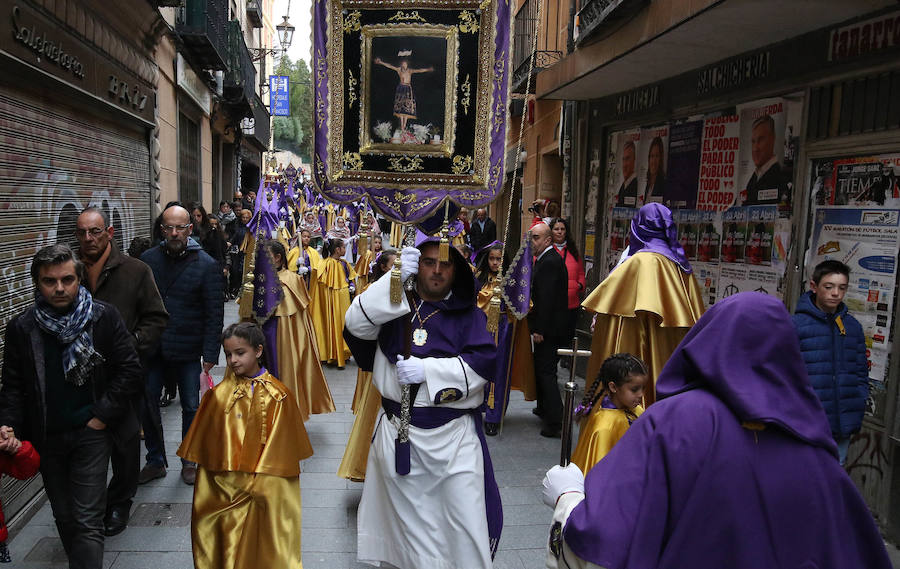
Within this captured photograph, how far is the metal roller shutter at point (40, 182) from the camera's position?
4.94 meters

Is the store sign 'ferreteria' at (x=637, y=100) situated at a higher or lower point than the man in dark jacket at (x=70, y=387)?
higher

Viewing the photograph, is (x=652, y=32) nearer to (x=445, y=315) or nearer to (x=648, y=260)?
(x=648, y=260)

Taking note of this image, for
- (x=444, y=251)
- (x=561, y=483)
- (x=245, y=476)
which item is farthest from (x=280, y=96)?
(x=561, y=483)

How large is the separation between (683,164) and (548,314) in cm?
260

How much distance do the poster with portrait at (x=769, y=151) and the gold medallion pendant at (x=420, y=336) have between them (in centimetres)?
394

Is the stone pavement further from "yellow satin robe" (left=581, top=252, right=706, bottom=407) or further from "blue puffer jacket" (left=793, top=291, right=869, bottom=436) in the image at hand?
"blue puffer jacket" (left=793, top=291, right=869, bottom=436)

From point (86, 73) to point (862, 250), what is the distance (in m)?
7.04

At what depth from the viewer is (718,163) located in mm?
7184

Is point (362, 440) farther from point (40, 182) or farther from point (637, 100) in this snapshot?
point (637, 100)

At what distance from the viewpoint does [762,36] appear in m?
5.96

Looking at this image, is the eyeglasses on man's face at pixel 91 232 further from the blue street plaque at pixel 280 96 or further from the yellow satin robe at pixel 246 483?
the blue street plaque at pixel 280 96

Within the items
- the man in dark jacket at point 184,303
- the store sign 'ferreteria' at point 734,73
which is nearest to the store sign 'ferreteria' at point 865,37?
the store sign 'ferreteria' at point 734,73

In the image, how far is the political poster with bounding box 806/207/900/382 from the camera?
15.9 feet

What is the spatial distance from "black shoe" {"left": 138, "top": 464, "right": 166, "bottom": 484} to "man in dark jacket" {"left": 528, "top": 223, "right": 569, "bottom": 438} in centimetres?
349
